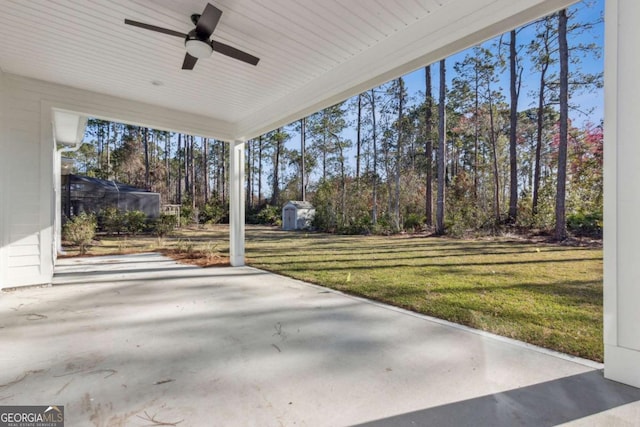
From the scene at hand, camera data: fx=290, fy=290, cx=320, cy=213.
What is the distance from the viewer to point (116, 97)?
4414mm

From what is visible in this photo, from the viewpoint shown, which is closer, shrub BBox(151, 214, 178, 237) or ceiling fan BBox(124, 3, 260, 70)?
ceiling fan BBox(124, 3, 260, 70)

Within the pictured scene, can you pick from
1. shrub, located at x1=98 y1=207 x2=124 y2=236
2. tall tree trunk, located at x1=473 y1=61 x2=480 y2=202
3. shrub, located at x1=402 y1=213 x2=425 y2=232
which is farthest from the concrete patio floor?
tall tree trunk, located at x1=473 y1=61 x2=480 y2=202

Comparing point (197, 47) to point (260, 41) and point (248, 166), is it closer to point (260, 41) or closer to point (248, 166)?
point (260, 41)

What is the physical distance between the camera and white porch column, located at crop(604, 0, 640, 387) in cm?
164

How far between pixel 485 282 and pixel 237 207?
14.6 ft

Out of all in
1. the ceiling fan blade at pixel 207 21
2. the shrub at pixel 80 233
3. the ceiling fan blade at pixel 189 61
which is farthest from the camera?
the shrub at pixel 80 233

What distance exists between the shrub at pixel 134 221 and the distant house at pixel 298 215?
656 cm

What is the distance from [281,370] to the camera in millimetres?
1906

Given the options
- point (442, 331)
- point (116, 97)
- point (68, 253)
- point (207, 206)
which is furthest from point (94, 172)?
point (442, 331)

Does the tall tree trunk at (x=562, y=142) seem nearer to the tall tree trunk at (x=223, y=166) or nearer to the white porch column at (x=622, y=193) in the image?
the white porch column at (x=622, y=193)

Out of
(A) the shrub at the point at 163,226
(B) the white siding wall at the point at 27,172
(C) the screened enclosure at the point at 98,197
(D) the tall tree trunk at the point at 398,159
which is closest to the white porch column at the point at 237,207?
(B) the white siding wall at the point at 27,172

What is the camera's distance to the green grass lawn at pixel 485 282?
2.62 metres

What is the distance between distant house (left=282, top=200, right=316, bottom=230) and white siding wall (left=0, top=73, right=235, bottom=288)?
10.9 metres

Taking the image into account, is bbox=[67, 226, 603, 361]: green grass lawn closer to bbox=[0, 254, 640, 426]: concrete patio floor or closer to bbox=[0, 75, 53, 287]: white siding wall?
bbox=[0, 254, 640, 426]: concrete patio floor
